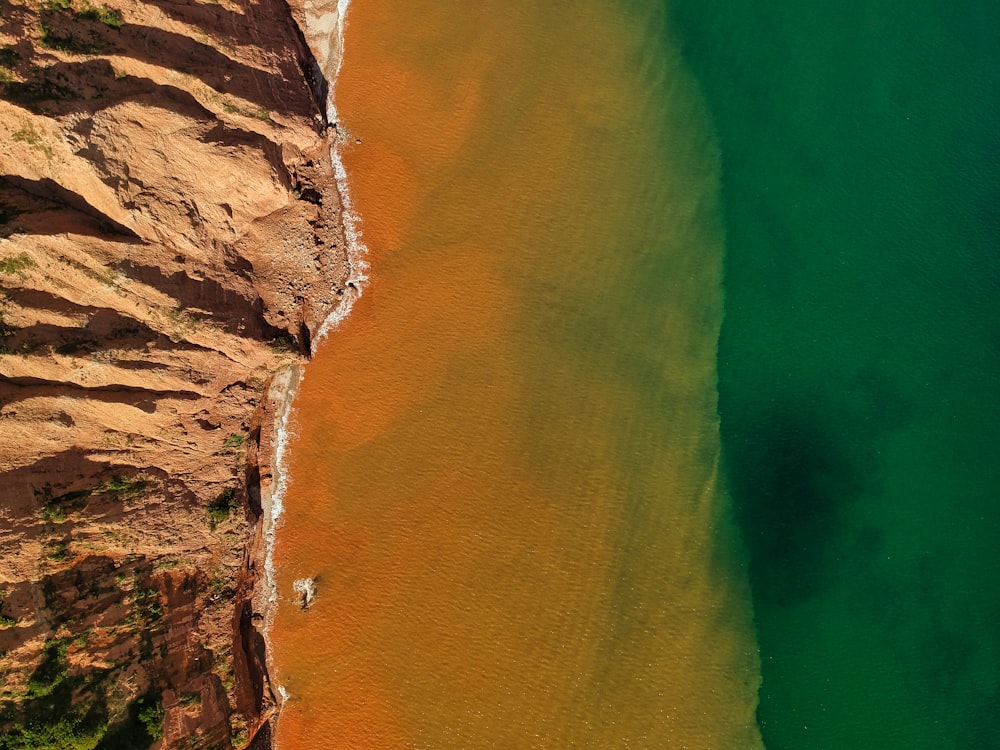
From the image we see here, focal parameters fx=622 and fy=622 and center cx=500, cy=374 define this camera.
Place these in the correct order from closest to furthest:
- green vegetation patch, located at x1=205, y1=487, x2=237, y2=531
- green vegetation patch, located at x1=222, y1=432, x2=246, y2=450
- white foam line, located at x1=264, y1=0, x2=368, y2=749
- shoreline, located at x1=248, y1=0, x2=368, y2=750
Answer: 1. green vegetation patch, located at x1=205, y1=487, x2=237, y2=531
2. green vegetation patch, located at x1=222, y1=432, x2=246, y2=450
3. shoreline, located at x1=248, y1=0, x2=368, y2=750
4. white foam line, located at x1=264, y1=0, x2=368, y2=749

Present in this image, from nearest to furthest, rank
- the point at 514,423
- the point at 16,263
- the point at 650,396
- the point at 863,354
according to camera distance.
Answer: the point at 16,263
the point at 514,423
the point at 650,396
the point at 863,354

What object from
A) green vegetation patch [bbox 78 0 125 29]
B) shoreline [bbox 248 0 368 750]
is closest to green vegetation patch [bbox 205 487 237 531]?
shoreline [bbox 248 0 368 750]

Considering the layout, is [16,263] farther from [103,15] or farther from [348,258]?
[348,258]

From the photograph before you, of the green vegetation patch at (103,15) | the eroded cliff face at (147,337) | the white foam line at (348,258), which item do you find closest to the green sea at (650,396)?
the white foam line at (348,258)

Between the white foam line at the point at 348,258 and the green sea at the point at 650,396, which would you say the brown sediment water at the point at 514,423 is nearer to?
the green sea at the point at 650,396

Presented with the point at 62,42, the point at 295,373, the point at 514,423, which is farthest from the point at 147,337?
the point at 514,423

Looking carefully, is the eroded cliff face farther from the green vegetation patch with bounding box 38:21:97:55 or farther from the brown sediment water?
the brown sediment water
